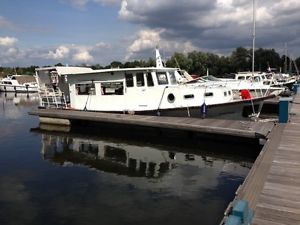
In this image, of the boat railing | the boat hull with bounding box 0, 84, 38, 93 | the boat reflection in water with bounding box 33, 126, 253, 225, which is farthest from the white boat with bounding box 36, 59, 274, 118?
the boat hull with bounding box 0, 84, 38, 93

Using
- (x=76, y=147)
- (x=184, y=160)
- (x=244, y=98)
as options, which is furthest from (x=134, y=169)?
(x=244, y=98)

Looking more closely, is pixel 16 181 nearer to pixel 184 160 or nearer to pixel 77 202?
pixel 77 202

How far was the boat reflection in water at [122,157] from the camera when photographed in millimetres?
13789

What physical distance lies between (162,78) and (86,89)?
4.73m

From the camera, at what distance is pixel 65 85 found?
23.9 m

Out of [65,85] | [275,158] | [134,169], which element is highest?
[65,85]

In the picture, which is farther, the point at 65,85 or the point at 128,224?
the point at 65,85

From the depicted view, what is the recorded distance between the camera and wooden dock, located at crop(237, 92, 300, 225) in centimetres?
634

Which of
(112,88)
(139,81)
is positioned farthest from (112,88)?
→ (139,81)

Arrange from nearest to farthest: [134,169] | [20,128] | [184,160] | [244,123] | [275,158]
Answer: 1. [275,158]
2. [134,169]
3. [184,160]
4. [244,123]
5. [20,128]

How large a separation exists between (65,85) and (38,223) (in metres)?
15.7

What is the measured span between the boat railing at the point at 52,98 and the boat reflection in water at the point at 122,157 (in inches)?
207

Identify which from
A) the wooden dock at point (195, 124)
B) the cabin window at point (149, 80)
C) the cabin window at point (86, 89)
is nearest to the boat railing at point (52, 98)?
the cabin window at point (86, 89)

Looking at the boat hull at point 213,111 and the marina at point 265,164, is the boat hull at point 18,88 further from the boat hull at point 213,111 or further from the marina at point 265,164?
the boat hull at point 213,111
